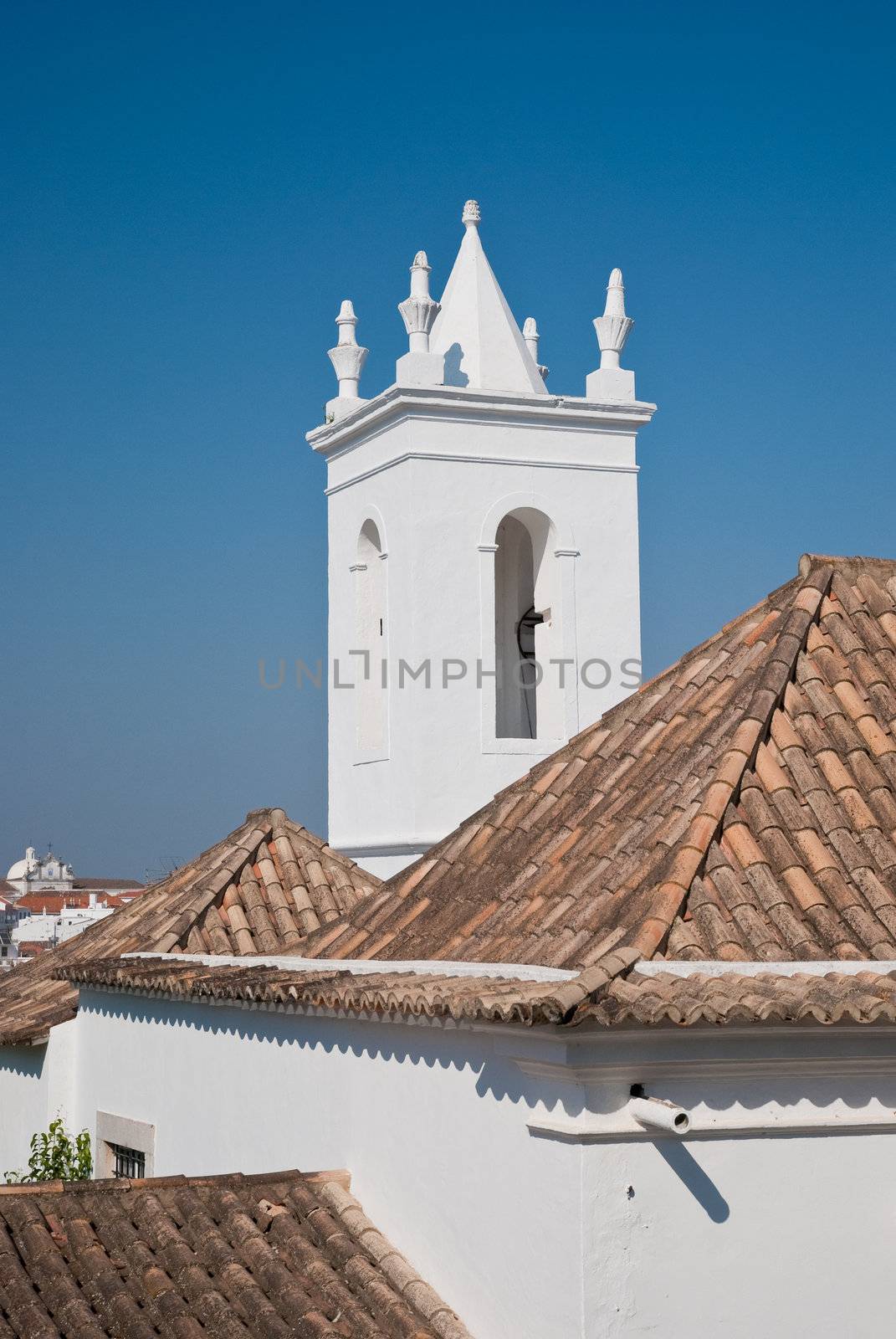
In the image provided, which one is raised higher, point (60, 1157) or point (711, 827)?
point (711, 827)

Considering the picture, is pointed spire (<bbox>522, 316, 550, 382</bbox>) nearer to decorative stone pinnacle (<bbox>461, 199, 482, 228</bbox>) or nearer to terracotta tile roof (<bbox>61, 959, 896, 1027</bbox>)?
decorative stone pinnacle (<bbox>461, 199, 482, 228</bbox>)

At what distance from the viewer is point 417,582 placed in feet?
46.3

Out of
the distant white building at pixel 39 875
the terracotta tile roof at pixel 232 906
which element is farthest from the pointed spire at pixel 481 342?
the distant white building at pixel 39 875

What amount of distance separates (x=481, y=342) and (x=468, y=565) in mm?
1862

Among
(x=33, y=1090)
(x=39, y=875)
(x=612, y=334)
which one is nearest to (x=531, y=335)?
(x=612, y=334)

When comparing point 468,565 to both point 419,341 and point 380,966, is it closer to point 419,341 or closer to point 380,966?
point 419,341

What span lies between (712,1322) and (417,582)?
27.7ft

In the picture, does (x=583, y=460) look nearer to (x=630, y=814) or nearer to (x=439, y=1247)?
(x=630, y=814)

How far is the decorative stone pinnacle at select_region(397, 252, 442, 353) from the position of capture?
556 inches

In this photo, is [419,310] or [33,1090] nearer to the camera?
[33,1090]

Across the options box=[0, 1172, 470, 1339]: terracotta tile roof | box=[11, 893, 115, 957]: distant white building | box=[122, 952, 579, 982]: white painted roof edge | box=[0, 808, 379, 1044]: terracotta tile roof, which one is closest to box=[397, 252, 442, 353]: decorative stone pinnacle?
box=[0, 808, 379, 1044]: terracotta tile roof

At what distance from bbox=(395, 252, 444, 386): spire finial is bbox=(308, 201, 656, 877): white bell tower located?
0.05 feet

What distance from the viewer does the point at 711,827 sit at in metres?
7.00

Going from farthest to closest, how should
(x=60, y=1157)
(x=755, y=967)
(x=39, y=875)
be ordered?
(x=39, y=875)
(x=60, y=1157)
(x=755, y=967)
